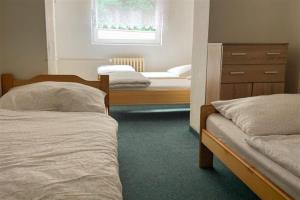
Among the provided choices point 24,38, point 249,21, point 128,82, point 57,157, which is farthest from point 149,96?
point 57,157

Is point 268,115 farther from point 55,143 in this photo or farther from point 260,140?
point 55,143

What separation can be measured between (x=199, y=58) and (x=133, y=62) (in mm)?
2749

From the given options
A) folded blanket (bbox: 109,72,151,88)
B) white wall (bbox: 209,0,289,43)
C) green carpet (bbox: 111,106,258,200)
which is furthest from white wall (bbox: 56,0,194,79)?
white wall (bbox: 209,0,289,43)

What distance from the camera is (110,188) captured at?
3.61ft

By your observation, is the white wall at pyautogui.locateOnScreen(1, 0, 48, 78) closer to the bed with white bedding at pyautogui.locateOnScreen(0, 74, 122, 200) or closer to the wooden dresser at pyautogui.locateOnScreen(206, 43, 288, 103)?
the bed with white bedding at pyautogui.locateOnScreen(0, 74, 122, 200)

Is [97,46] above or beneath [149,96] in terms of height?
Answer: above

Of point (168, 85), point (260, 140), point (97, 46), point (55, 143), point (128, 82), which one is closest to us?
point (55, 143)

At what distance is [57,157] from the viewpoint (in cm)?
134

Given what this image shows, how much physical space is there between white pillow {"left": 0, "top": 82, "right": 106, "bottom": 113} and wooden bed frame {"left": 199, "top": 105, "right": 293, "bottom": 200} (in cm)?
82

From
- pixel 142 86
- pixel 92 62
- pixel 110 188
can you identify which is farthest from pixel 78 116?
pixel 92 62

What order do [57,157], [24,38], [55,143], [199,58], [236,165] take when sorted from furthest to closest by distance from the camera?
1. [199,58]
2. [24,38]
3. [236,165]
4. [55,143]
5. [57,157]

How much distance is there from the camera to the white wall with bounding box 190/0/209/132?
3.06m

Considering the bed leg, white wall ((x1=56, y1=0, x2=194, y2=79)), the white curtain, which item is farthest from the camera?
the white curtain

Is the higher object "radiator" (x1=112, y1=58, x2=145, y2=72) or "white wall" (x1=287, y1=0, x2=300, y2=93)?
"white wall" (x1=287, y1=0, x2=300, y2=93)
